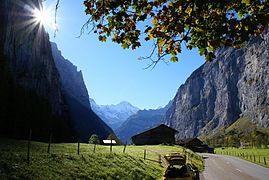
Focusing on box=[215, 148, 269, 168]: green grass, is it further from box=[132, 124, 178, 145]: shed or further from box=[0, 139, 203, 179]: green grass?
box=[0, 139, 203, 179]: green grass

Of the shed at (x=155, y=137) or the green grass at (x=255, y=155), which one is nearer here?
the green grass at (x=255, y=155)

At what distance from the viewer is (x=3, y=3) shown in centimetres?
13712

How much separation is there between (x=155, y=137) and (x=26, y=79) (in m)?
82.5

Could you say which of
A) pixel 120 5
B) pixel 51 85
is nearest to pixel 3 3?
pixel 51 85

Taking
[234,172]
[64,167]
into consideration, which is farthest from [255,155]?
[64,167]

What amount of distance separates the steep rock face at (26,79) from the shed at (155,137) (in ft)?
108

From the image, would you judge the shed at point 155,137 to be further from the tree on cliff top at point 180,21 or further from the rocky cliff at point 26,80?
the tree on cliff top at point 180,21

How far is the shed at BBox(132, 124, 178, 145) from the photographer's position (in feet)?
302

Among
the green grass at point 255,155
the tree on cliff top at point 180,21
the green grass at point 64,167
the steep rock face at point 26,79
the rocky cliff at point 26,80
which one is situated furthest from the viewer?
the steep rock face at point 26,79

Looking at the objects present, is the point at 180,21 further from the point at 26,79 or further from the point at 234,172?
the point at 26,79

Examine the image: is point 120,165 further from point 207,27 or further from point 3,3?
point 3,3

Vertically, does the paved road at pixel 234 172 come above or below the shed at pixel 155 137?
below

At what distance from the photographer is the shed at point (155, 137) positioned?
302ft

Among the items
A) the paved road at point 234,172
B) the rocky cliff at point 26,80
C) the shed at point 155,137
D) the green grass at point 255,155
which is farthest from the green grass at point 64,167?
the shed at point 155,137
